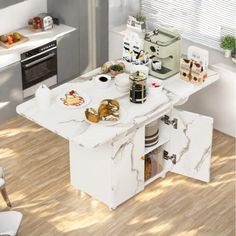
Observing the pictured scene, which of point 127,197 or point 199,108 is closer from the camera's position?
point 127,197

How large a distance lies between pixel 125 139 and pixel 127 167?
304mm

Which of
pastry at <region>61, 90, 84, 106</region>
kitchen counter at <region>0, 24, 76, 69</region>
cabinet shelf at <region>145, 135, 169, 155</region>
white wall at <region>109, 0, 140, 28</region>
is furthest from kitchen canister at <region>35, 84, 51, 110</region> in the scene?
white wall at <region>109, 0, 140, 28</region>

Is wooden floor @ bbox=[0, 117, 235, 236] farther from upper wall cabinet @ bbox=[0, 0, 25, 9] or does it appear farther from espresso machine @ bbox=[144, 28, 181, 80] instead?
upper wall cabinet @ bbox=[0, 0, 25, 9]

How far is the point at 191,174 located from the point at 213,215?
0.57m

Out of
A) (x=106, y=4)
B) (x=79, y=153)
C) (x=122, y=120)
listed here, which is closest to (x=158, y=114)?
(x=122, y=120)

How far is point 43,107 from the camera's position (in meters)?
6.00

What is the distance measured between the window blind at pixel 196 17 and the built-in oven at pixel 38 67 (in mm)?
1169

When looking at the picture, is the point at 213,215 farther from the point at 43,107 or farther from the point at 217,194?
the point at 43,107

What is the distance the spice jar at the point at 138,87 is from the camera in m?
5.99

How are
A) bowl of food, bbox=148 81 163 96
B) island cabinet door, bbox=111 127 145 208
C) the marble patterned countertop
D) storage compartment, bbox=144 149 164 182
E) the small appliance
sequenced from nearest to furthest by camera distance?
the marble patterned countertop
island cabinet door, bbox=111 127 145 208
bowl of food, bbox=148 81 163 96
storage compartment, bbox=144 149 164 182
the small appliance

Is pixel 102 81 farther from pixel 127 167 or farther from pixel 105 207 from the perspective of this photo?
pixel 105 207

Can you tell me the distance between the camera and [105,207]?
6.22 meters

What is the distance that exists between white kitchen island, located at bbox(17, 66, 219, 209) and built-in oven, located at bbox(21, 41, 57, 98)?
44.0 inches

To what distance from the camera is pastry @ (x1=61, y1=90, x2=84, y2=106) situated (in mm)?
6027
